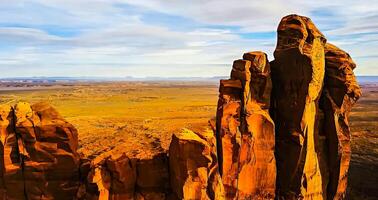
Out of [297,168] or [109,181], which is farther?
[297,168]

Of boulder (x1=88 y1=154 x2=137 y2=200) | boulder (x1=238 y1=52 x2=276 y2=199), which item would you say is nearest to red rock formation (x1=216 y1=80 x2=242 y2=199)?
boulder (x1=238 y1=52 x2=276 y2=199)

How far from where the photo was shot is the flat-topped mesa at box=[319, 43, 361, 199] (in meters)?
28.0

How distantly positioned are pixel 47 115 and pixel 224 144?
12215 millimetres

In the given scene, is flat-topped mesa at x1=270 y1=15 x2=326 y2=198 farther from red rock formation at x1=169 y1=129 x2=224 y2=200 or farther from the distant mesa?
red rock formation at x1=169 y1=129 x2=224 y2=200

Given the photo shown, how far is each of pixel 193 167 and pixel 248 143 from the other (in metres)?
5.14

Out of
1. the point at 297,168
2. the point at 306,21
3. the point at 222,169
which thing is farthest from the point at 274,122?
the point at 306,21

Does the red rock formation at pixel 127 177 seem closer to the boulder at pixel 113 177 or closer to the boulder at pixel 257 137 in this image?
the boulder at pixel 113 177

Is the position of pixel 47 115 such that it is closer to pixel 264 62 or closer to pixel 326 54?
pixel 264 62

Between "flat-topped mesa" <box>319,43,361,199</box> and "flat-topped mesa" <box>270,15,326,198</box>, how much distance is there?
1238mm

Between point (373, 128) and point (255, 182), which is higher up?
point (255, 182)

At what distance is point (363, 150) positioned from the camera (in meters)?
64.4

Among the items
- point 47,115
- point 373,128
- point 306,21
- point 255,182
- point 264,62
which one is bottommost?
point 373,128

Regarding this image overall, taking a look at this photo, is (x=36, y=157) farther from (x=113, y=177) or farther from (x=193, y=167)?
(x=193, y=167)

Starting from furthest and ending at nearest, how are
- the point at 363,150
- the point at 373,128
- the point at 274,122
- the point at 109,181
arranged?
the point at 373,128, the point at 363,150, the point at 274,122, the point at 109,181
